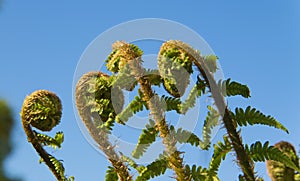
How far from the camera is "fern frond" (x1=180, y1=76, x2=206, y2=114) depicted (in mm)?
2977

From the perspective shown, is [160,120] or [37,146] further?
[37,146]

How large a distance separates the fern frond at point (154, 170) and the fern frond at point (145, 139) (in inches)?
5.4

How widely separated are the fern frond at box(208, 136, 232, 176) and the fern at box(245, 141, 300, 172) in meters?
0.20

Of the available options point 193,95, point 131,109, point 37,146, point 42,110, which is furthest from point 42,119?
point 193,95

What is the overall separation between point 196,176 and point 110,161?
21.2 inches

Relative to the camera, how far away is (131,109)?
3.39m

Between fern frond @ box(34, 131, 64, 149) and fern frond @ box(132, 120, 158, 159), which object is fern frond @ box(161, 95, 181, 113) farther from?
fern frond @ box(34, 131, 64, 149)

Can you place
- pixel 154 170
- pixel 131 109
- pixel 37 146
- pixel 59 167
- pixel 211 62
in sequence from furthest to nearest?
pixel 37 146, pixel 59 167, pixel 131 109, pixel 154 170, pixel 211 62

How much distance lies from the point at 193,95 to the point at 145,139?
0.46 meters

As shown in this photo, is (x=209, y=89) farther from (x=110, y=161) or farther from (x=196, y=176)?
(x=110, y=161)

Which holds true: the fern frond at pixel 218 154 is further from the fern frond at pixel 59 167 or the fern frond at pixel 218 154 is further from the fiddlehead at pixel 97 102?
the fern frond at pixel 59 167

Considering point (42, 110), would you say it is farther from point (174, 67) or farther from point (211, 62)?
point (211, 62)

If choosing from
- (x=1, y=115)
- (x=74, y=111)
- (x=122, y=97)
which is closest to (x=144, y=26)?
(x=122, y=97)

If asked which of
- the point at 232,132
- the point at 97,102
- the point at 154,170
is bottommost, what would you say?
the point at 232,132
